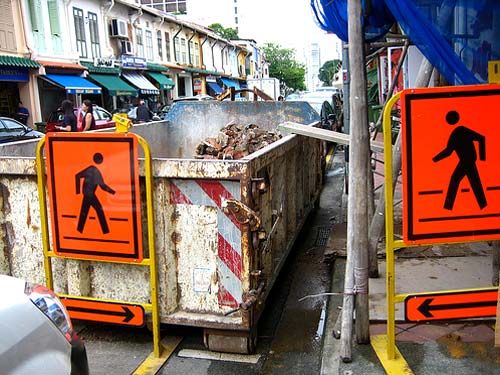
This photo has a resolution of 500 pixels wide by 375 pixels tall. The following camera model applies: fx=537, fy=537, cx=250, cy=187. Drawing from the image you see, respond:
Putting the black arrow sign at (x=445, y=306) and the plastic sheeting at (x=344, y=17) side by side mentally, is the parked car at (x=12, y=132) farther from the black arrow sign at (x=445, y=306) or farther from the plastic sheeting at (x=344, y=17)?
the black arrow sign at (x=445, y=306)

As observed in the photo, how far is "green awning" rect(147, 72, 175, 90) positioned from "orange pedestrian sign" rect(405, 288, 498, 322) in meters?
34.0

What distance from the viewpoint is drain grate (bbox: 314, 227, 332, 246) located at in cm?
704

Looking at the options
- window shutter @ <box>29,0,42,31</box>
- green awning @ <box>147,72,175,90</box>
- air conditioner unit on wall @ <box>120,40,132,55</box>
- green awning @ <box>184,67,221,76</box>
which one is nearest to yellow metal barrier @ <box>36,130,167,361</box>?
window shutter @ <box>29,0,42,31</box>

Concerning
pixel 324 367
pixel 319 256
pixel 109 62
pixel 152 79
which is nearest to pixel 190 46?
pixel 152 79

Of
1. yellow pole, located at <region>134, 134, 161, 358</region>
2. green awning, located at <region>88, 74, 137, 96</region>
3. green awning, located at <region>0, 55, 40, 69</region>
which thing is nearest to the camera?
yellow pole, located at <region>134, 134, 161, 358</region>

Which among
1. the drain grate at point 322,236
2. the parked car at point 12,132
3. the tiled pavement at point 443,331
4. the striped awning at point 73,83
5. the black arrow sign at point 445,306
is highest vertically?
the striped awning at point 73,83

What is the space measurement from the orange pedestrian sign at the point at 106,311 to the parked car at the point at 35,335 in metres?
1.16

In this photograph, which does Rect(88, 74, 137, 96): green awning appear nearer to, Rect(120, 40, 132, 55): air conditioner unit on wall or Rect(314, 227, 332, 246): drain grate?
Rect(120, 40, 132, 55): air conditioner unit on wall

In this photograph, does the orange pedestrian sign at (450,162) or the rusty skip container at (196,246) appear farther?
the rusty skip container at (196,246)

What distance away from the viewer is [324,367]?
3764 millimetres

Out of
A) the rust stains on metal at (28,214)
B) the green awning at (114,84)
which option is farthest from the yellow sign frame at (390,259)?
the green awning at (114,84)

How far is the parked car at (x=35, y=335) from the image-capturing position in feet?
7.28

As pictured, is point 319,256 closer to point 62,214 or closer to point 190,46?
point 62,214

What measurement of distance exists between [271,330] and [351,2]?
8.85 ft
